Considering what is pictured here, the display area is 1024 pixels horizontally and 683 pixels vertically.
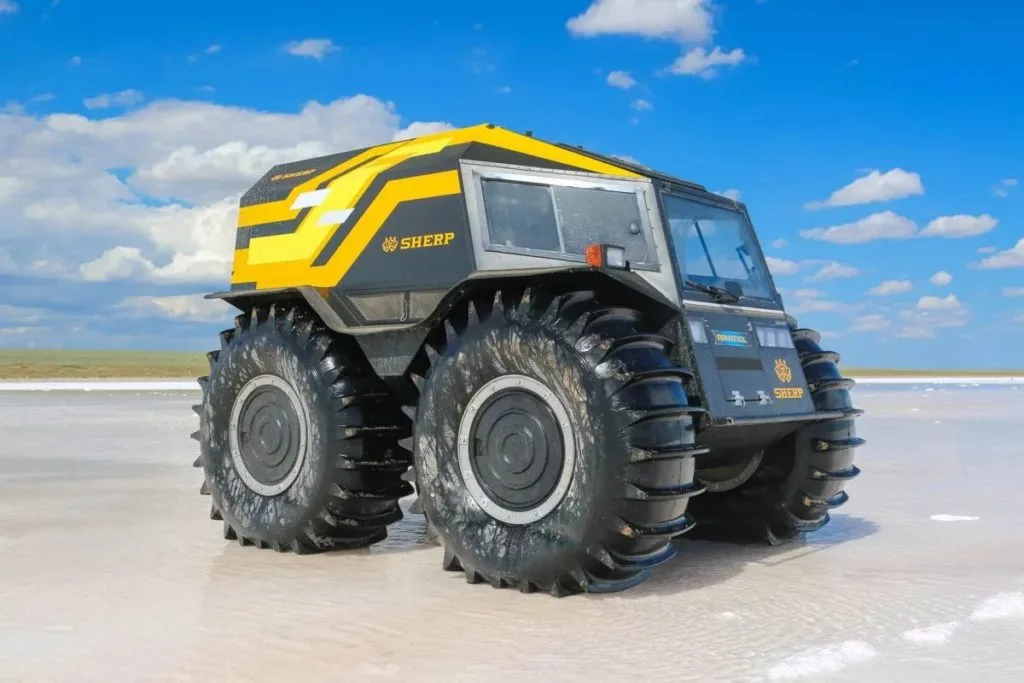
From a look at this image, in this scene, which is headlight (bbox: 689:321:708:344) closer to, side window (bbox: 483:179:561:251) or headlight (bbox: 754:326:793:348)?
headlight (bbox: 754:326:793:348)

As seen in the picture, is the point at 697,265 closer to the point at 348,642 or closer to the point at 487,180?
the point at 487,180

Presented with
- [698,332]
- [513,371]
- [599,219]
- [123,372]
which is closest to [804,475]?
[698,332]

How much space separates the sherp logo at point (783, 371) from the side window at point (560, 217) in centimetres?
118

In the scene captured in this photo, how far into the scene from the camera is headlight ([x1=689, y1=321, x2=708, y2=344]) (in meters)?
6.09

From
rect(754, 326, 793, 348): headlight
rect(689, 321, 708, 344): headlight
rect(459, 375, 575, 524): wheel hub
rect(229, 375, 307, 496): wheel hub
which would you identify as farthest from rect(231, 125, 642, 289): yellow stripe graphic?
rect(459, 375, 575, 524): wheel hub

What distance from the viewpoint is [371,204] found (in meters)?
7.30

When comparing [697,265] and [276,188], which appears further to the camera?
[276,188]

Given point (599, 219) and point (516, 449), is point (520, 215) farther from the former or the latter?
point (516, 449)

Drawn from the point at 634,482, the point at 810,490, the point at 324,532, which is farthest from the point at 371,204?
the point at 810,490

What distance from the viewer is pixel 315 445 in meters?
7.01

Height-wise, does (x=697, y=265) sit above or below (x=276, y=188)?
below

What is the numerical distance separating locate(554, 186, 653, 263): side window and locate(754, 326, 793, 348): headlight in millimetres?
981

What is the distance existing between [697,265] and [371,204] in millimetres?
2282

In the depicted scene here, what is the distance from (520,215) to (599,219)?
0.51 metres
